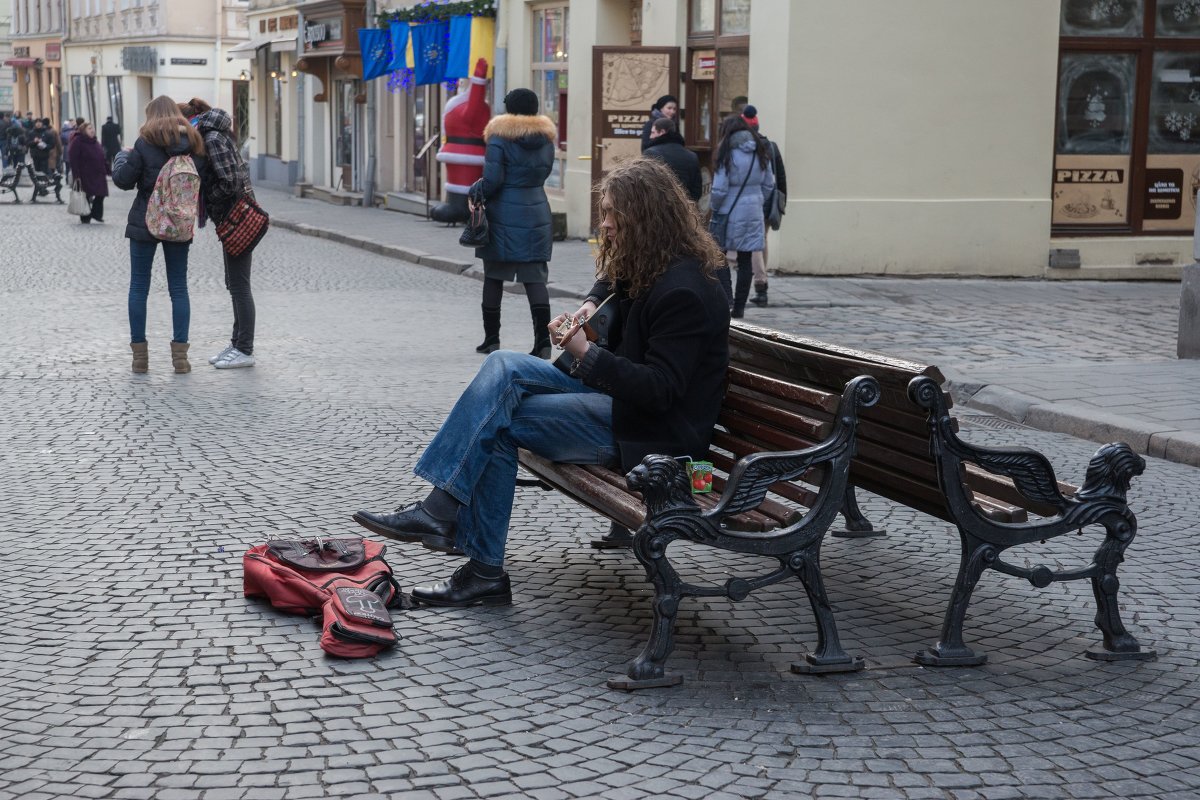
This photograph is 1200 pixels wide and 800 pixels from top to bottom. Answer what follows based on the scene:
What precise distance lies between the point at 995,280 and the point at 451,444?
1240cm

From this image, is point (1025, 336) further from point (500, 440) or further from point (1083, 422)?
point (500, 440)

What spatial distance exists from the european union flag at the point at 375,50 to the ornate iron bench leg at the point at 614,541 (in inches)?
895

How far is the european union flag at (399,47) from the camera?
26547 mm

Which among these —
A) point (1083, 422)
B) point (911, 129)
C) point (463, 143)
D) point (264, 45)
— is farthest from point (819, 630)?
point (264, 45)

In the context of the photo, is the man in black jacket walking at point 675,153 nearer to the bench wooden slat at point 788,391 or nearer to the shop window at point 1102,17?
the shop window at point 1102,17

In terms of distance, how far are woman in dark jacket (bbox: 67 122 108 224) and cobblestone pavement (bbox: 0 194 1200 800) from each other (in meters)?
17.7

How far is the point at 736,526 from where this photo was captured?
4.56m

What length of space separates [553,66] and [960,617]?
1933 cm

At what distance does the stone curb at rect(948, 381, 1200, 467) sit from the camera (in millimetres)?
7832

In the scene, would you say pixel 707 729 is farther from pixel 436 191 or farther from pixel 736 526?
pixel 436 191

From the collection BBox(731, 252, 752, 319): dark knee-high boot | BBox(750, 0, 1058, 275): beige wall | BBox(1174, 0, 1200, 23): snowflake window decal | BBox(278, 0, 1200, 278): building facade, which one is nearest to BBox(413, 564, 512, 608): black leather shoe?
BBox(731, 252, 752, 319): dark knee-high boot

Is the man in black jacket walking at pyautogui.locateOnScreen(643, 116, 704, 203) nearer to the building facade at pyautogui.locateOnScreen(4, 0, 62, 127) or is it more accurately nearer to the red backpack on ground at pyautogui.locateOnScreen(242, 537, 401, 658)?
the red backpack on ground at pyautogui.locateOnScreen(242, 537, 401, 658)

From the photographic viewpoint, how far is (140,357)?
9945 millimetres

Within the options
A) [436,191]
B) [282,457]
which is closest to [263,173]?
[436,191]
